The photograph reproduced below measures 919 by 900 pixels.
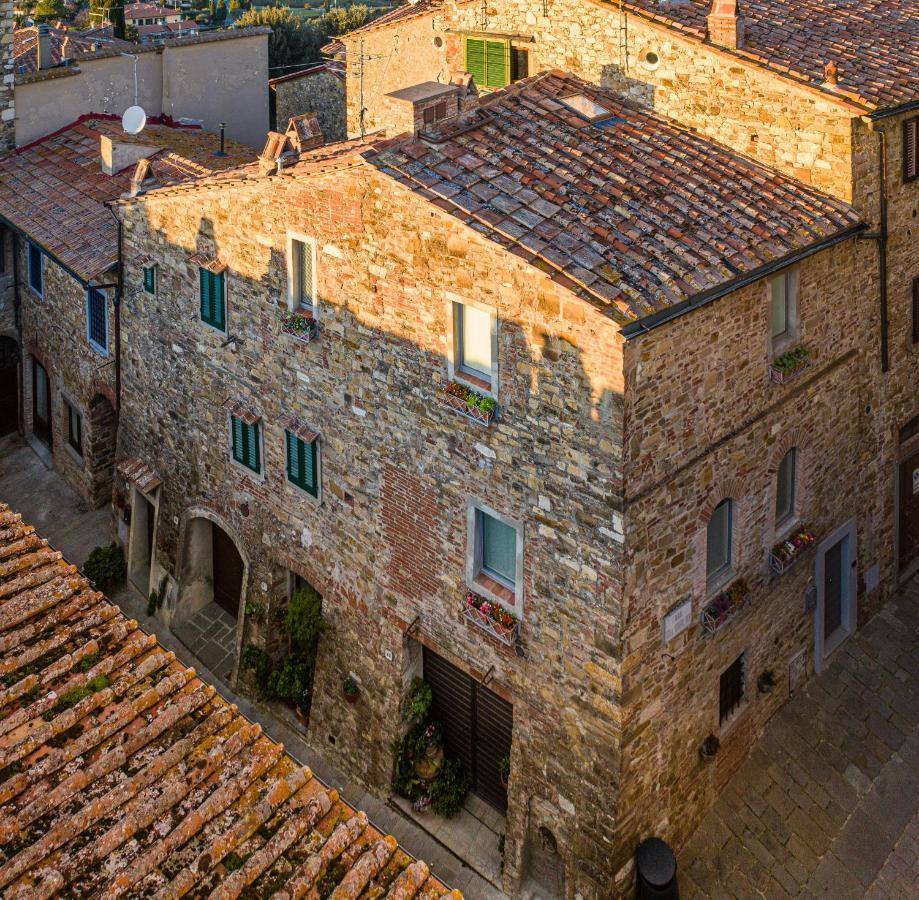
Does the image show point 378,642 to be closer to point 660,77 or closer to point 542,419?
point 542,419

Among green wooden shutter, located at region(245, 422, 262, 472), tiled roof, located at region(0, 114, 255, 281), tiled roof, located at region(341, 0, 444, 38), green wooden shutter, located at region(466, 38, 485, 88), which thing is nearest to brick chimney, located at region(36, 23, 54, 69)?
tiled roof, located at region(0, 114, 255, 281)

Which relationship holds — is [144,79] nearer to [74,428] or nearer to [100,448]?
[74,428]

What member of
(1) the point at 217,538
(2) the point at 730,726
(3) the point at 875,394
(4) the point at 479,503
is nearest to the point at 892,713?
(2) the point at 730,726

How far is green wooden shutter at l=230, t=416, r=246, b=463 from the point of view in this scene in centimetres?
1470

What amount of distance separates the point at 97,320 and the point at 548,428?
10.7 m

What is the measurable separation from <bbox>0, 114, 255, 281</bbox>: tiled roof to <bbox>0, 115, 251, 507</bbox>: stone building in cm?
3

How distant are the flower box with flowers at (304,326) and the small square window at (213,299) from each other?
1.76 meters

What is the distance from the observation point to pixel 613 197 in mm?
10883

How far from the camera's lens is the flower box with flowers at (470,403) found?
10.8 meters

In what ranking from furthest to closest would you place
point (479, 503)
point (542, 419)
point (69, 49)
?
point (69, 49), point (479, 503), point (542, 419)

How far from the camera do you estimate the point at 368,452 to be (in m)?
12.6

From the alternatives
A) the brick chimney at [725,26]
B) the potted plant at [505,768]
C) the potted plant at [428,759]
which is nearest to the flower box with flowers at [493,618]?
the potted plant at [505,768]

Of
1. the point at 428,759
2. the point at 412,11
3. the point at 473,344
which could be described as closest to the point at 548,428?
the point at 473,344

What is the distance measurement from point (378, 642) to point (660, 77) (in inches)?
334
